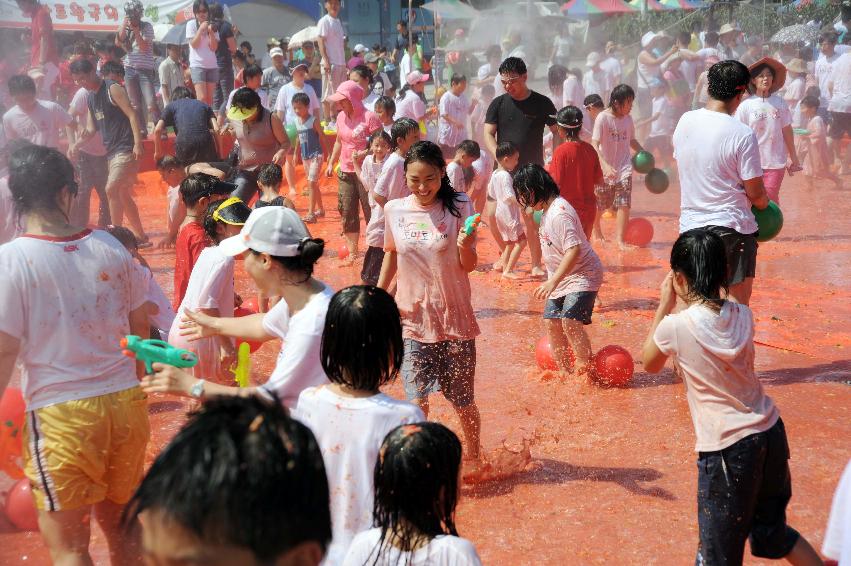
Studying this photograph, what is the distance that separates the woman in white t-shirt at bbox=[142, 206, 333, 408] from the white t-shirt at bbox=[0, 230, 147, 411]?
0.41 metres

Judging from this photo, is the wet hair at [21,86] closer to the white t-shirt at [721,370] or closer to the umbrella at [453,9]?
the white t-shirt at [721,370]

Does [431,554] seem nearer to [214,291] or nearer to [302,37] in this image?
[214,291]

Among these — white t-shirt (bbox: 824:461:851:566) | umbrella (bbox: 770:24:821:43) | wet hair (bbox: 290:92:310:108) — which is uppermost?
umbrella (bbox: 770:24:821:43)

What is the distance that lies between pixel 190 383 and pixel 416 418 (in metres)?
0.83

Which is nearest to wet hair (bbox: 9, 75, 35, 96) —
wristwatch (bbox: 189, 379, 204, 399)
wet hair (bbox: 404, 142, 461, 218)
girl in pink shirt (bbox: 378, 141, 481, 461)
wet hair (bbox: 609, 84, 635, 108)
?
girl in pink shirt (bbox: 378, 141, 481, 461)

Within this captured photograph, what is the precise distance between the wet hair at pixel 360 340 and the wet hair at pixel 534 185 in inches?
149

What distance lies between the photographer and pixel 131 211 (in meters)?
12.1

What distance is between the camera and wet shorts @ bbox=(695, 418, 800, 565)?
12.0 feet

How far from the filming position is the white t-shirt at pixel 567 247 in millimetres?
6625

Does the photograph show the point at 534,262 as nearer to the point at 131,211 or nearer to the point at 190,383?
the point at 131,211

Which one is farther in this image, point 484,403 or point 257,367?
point 257,367

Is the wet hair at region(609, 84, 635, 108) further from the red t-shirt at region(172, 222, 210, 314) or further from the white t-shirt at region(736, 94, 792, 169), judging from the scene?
the red t-shirt at region(172, 222, 210, 314)

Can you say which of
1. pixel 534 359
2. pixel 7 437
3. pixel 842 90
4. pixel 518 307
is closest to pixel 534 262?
pixel 518 307

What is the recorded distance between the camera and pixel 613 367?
6.96 m
